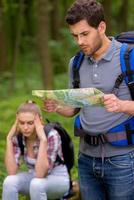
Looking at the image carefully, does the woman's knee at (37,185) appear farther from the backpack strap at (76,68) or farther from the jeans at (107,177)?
the backpack strap at (76,68)

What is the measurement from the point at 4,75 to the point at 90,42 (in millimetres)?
14618

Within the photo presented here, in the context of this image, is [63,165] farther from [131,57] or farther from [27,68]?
[27,68]

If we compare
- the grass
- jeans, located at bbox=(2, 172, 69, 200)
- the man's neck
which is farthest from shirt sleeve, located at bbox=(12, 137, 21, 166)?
the man's neck

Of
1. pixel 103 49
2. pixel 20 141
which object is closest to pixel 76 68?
pixel 103 49

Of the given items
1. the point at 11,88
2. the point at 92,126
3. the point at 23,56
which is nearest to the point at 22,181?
the point at 92,126

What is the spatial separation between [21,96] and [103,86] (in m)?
10.7

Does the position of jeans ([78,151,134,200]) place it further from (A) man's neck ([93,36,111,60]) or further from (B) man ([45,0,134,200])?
(A) man's neck ([93,36,111,60])

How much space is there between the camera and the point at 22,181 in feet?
16.1

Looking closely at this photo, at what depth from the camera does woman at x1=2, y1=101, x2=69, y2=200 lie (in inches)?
190

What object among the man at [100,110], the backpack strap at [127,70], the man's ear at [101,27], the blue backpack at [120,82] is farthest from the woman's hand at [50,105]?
the man's ear at [101,27]

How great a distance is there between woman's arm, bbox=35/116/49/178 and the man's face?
3.96 feet

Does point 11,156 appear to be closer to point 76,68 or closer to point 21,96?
Result: point 76,68

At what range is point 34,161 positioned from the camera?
4.98 meters

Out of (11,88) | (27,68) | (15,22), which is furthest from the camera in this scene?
(15,22)
